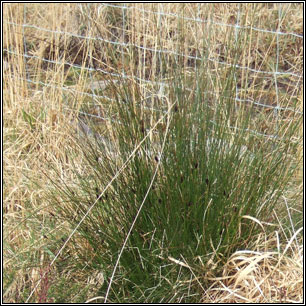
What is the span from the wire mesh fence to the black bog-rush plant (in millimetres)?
104

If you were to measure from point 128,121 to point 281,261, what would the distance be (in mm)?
813

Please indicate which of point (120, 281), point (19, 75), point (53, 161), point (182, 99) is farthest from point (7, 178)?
point (182, 99)

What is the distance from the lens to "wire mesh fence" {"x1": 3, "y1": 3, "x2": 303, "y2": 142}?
2.06 meters

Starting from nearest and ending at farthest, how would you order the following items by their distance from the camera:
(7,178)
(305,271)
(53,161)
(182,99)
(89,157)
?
1. (305,271)
2. (182,99)
3. (89,157)
4. (53,161)
5. (7,178)

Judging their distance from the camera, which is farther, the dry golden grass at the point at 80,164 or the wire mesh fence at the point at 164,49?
the wire mesh fence at the point at 164,49

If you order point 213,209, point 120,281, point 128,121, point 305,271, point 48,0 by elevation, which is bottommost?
point 120,281

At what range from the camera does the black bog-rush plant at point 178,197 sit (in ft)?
6.45

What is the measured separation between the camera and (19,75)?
3.56 metres

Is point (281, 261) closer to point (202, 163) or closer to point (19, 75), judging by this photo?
point (202, 163)

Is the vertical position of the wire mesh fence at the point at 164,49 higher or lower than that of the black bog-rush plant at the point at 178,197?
higher

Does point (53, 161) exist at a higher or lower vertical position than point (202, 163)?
lower

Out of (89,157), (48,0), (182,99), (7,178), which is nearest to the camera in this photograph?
(182,99)

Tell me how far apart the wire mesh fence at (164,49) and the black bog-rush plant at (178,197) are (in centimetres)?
10

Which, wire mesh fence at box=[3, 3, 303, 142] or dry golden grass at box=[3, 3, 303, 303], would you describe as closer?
dry golden grass at box=[3, 3, 303, 303]
